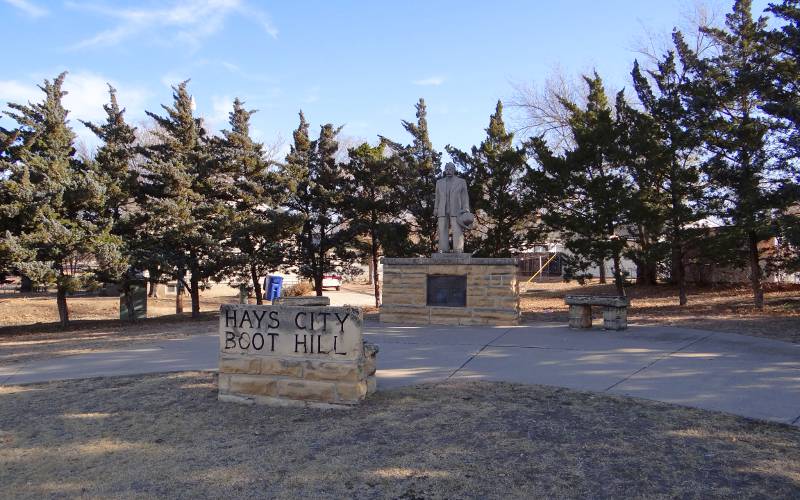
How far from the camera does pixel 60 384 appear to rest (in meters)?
6.94

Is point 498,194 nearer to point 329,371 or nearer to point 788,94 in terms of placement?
point 788,94

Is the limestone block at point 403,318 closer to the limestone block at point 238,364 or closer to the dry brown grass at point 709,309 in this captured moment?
the dry brown grass at point 709,309

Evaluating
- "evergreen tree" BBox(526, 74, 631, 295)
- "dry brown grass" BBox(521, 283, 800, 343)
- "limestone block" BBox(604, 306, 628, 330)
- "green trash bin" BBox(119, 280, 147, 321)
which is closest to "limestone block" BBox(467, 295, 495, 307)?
"dry brown grass" BBox(521, 283, 800, 343)

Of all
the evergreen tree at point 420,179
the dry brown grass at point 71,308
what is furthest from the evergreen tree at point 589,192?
the dry brown grass at point 71,308

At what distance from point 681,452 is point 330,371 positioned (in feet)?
10.2

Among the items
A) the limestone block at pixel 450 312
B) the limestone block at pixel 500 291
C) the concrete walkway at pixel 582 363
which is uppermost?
the limestone block at pixel 500 291

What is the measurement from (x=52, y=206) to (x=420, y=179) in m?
10.1

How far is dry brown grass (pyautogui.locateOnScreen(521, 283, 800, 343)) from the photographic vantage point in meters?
10.1

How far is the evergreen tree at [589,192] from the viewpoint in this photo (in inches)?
562

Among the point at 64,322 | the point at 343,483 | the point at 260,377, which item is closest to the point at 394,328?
the point at 260,377

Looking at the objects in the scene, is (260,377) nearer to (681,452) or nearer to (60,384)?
(60,384)

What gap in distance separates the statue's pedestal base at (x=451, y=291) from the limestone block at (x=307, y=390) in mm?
6532

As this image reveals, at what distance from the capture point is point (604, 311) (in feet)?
32.9

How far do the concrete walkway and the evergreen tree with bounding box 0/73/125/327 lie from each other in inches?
227
